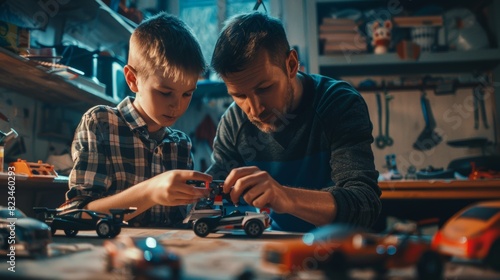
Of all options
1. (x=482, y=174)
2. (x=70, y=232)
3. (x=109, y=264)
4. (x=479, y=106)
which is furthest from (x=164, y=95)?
(x=479, y=106)

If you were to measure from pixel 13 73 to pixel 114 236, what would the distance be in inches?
53.1

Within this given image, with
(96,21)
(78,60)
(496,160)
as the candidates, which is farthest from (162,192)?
(496,160)

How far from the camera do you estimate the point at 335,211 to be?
3.15 ft

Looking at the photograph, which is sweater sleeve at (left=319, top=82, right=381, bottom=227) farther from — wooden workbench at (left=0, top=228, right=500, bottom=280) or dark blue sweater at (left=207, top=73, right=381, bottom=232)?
wooden workbench at (left=0, top=228, right=500, bottom=280)

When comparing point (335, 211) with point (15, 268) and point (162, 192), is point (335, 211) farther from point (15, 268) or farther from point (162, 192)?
point (15, 268)

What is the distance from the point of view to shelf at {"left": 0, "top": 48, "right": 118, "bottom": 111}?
1.68m

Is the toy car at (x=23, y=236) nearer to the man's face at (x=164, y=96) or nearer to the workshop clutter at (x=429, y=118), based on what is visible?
the man's face at (x=164, y=96)

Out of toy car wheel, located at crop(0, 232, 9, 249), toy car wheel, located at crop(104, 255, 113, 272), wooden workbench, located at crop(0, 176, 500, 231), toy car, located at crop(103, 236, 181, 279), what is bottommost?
wooden workbench, located at crop(0, 176, 500, 231)

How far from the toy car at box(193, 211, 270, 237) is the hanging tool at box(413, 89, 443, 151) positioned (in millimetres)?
2318

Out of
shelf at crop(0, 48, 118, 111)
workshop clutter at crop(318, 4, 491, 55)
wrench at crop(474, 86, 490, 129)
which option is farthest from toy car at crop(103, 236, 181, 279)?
wrench at crop(474, 86, 490, 129)

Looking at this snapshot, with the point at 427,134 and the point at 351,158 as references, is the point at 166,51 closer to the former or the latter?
the point at 351,158

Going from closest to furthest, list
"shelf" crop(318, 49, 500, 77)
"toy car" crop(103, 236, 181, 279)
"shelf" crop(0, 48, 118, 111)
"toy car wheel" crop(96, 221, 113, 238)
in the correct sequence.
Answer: "toy car" crop(103, 236, 181, 279) → "toy car wheel" crop(96, 221, 113, 238) → "shelf" crop(0, 48, 118, 111) → "shelf" crop(318, 49, 500, 77)

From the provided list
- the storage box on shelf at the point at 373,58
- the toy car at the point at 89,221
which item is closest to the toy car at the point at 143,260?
the toy car at the point at 89,221

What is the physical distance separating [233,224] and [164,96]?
1.86 ft
